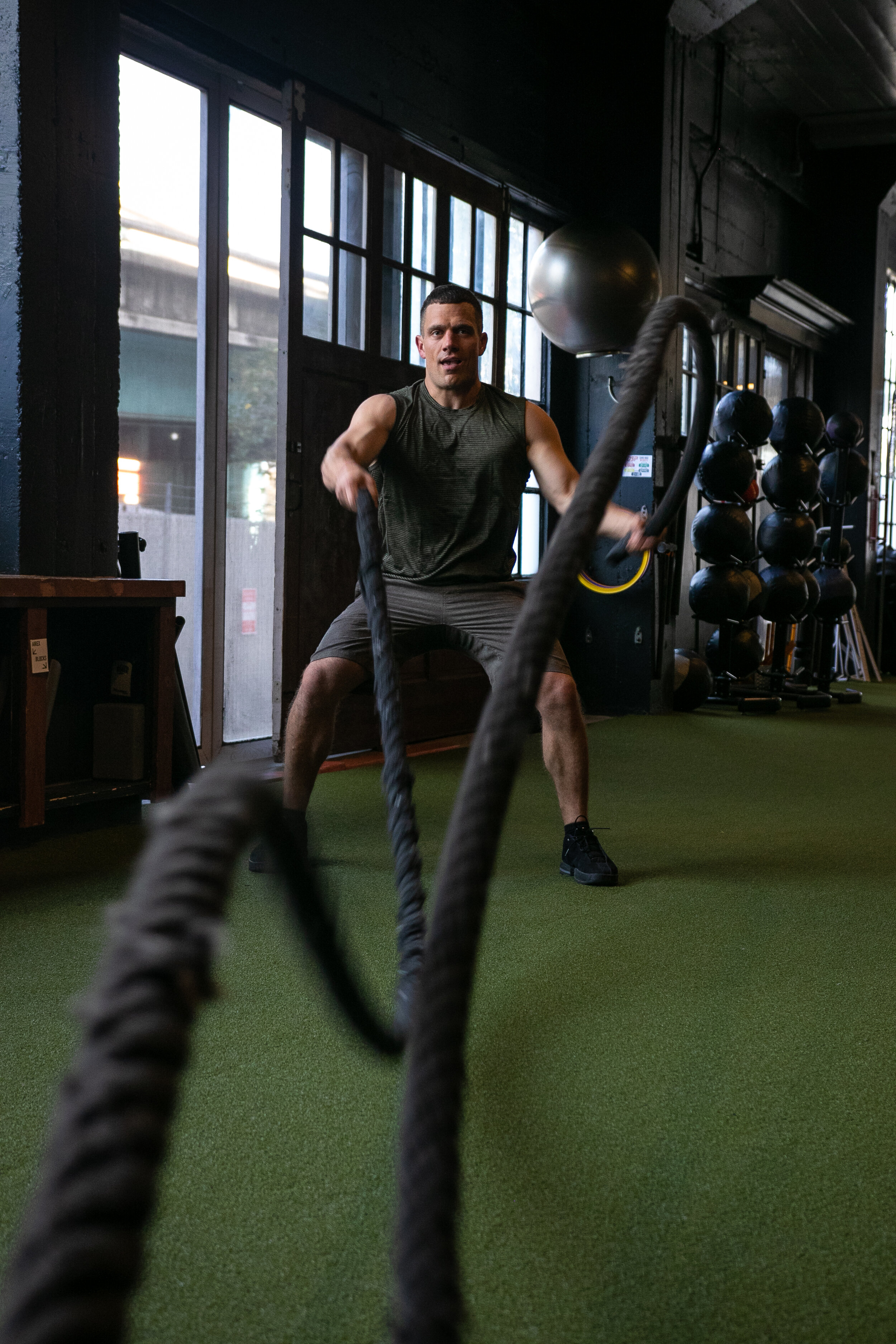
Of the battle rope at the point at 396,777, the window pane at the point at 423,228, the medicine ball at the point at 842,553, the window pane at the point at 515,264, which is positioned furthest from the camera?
the medicine ball at the point at 842,553

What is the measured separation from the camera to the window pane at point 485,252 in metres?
5.44

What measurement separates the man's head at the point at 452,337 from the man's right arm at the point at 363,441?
0.48 ft

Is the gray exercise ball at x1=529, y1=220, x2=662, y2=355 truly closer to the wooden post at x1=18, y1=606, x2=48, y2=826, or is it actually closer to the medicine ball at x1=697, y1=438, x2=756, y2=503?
the medicine ball at x1=697, y1=438, x2=756, y2=503

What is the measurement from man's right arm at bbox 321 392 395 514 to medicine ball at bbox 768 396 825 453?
473cm

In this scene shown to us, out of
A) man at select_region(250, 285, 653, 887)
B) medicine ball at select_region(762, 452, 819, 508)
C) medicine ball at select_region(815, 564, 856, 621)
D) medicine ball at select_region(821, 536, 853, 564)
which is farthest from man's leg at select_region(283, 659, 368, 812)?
medicine ball at select_region(821, 536, 853, 564)

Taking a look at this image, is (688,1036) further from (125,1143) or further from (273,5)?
(273,5)

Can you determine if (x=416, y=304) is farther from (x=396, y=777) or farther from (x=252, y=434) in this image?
(x=396, y=777)

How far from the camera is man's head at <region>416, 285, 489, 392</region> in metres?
2.70

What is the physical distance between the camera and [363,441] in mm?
2648

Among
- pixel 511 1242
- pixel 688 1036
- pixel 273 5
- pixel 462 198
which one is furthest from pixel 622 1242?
pixel 462 198

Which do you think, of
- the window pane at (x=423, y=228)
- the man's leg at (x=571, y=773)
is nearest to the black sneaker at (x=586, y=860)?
the man's leg at (x=571, y=773)

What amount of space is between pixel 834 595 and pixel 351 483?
6.24 m

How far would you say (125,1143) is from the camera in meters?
0.37

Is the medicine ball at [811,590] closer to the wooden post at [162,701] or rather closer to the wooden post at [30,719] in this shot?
the wooden post at [162,701]
